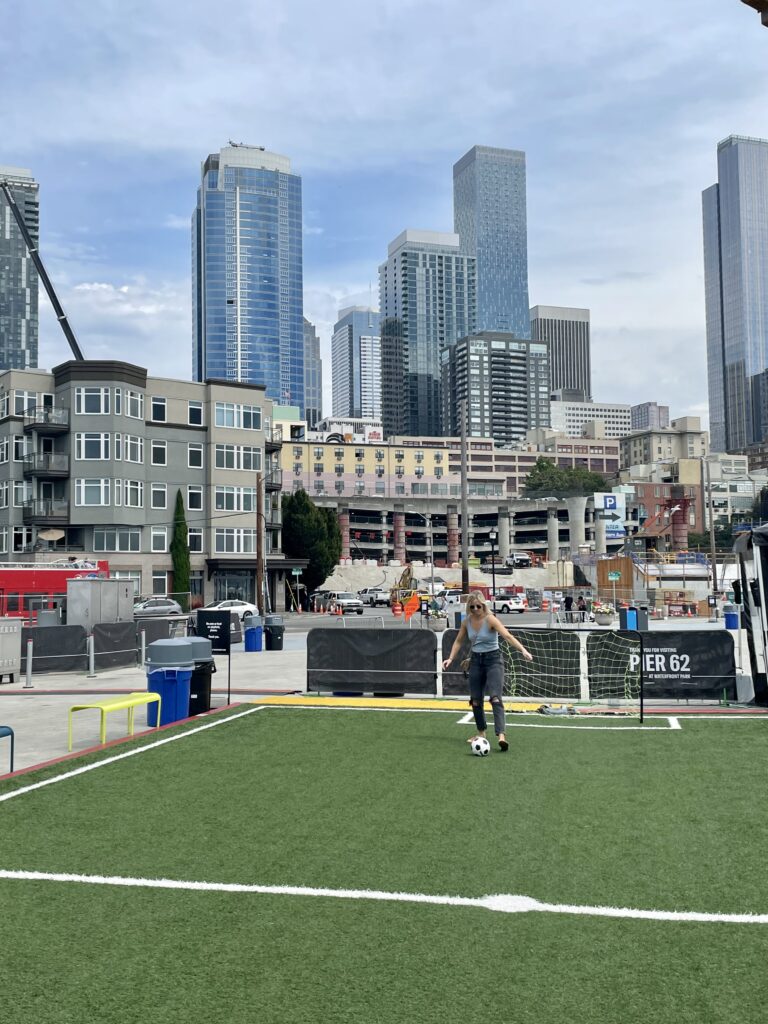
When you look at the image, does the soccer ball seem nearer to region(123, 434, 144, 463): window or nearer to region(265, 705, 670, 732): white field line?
region(265, 705, 670, 732): white field line

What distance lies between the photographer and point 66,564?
40.2 meters

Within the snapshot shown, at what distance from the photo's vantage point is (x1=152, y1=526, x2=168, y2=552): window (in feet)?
204

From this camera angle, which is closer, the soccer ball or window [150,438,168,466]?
the soccer ball

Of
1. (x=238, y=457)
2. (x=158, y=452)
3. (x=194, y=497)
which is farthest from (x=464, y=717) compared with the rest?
(x=238, y=457)

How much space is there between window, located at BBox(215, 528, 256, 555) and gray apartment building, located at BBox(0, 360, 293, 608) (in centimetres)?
7

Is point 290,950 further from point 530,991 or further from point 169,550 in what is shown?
point 169,550

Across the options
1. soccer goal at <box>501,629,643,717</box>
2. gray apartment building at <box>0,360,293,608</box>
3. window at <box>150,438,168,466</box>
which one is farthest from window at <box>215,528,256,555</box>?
soccer goal at <box>501,629,643,717</box>

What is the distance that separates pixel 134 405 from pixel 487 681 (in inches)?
2069

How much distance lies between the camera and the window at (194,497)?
63781 millimetres

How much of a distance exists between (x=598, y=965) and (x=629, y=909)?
39.3 inches

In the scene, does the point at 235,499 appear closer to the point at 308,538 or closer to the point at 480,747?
the point at 308,538

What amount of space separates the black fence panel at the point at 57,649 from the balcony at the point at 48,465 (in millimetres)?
35291

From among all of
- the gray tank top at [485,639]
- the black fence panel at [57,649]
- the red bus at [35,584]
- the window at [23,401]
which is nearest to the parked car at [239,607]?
the red bus at [35,584]

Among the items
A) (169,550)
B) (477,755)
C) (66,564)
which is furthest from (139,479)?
(477,755)
